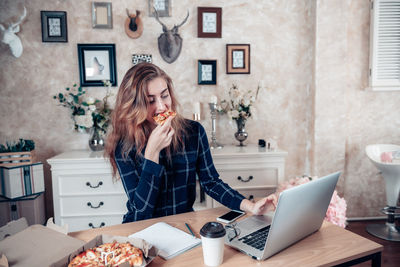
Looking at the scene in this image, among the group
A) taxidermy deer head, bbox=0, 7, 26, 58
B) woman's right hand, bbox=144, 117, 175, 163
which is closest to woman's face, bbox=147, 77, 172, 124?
woman's right hand, bbox=144, 117, 175, 163

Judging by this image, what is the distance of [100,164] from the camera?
7.91 ft

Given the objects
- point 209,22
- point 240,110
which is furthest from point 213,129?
point 209,22

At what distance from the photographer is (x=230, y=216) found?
125 cm

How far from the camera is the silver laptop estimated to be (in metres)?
0.86

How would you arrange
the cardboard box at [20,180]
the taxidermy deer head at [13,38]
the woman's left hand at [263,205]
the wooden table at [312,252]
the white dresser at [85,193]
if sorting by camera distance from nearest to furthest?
the wooden table at [312,252] < the woman's left hand at [263,205] < the cardboard box at [20,180] < the white dresser at [85,193] < the taxidermy deer head at [13,38]

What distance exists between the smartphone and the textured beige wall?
1772 millimetres

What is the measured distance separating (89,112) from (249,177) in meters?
1.58

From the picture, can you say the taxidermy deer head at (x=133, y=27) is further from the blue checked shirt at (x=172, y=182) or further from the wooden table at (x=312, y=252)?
the wooden table at (x=312, y=252)

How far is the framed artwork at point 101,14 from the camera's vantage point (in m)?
2.73

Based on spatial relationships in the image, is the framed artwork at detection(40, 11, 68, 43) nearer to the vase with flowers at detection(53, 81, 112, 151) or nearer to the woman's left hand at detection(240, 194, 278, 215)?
the vase with flowers at detection(53, 81, 112, 151)

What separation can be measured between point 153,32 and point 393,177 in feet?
8.75

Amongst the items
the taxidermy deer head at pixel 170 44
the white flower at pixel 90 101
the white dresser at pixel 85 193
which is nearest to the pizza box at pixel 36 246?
the white dresser at pixel 85 193

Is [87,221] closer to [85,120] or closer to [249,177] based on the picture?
[85,120]

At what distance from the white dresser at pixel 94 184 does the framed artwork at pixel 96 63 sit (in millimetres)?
756
